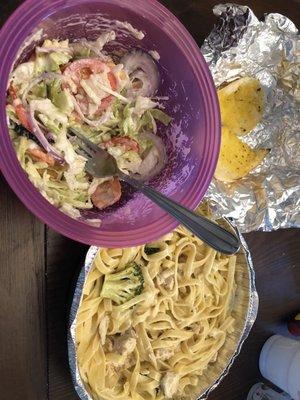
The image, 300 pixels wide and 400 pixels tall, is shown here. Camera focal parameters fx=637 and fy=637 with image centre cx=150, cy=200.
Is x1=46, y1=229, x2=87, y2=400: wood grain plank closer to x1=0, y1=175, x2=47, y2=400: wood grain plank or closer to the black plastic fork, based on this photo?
x1=0, y1=175, x2=47, y2=400: wood grain plank

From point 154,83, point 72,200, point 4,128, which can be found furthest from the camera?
point 154,83

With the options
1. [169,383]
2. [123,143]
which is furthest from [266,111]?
[169,383]

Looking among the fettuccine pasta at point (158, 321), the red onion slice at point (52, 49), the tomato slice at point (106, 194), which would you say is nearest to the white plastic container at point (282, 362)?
the fettuccine pasta at point (158, 321)

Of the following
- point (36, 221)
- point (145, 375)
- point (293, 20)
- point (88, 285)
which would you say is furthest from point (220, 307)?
point (293, 20)

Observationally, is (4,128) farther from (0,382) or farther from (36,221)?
(0,382)

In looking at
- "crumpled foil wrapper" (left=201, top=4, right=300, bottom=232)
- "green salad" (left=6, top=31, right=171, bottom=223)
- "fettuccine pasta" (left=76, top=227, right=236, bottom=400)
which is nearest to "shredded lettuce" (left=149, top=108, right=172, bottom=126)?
"green salad" (left=6, top=31, right=171, bottom=223)

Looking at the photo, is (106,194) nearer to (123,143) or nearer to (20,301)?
(123,143)
